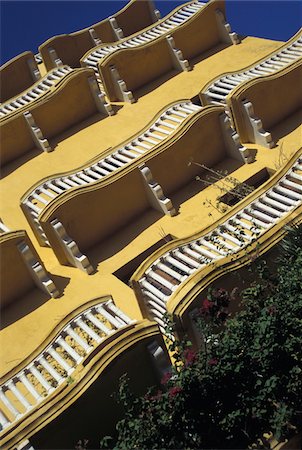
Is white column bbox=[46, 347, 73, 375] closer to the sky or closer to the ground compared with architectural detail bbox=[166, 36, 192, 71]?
closer to the ground

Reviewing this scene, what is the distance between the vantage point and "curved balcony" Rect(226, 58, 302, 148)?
1218cm

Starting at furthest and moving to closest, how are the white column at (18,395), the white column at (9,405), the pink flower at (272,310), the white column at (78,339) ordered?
the white column at (78,339), the white column at (18,395), the white column at (9,405), the pink flower at (272,310)

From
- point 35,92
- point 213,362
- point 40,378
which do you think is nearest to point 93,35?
point 35,92

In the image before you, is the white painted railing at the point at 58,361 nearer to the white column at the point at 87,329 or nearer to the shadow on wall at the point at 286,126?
the white column at the point at 87,329

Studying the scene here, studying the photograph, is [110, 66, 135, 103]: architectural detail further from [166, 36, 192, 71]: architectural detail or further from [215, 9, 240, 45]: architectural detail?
[215, 9, 240, 45]: architectural detail

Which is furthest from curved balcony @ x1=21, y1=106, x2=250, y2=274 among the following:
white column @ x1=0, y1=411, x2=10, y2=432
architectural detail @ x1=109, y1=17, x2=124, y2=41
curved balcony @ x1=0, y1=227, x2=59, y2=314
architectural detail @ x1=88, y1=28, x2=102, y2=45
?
architectural detail @ x1=109, y1=17, x2=124, y2=41

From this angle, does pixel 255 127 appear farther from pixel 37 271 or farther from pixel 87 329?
pixel 87 329

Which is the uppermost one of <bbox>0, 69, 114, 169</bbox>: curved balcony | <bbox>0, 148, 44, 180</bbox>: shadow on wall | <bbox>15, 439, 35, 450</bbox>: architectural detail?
<bbox>0, 69, 114, 169</bbox>: curved balcony

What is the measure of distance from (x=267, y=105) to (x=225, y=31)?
5219 mm

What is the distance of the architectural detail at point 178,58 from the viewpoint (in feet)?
52.5

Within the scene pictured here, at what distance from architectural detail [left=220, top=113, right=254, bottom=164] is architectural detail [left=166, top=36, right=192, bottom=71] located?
15.2 feet

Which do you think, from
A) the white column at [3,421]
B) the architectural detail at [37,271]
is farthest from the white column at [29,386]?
the architectural detail at [37,271]

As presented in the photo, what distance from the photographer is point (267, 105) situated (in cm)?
1255

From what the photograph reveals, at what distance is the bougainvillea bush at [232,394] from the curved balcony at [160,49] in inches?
398
